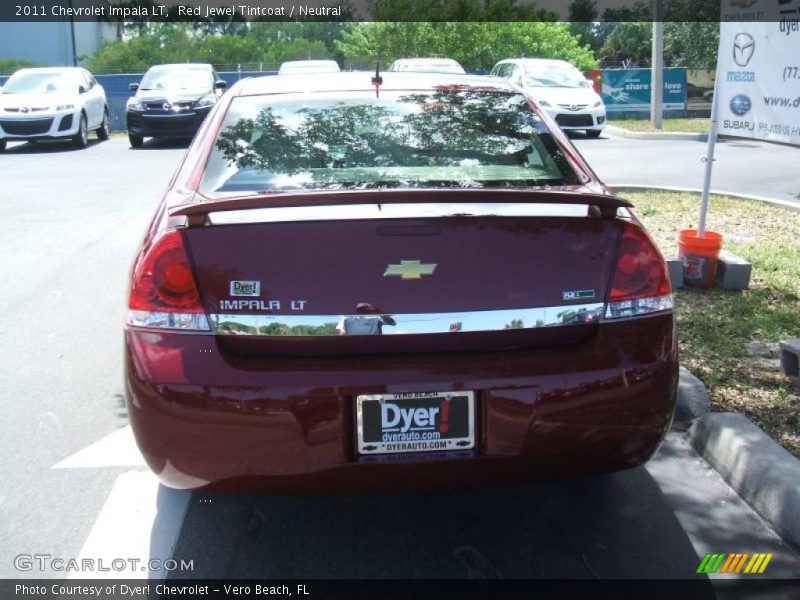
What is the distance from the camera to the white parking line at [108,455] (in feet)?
13.4

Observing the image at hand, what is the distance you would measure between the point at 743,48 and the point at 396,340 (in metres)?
4.78

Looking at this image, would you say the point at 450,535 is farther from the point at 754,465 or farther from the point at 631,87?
the point at 631,87

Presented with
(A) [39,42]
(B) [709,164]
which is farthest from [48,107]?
(A) [39,42]

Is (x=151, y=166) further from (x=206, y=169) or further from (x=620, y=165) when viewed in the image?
(x=206, y=169)

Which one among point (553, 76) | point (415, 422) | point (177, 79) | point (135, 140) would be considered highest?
point (553, 76)

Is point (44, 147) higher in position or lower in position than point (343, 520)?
lower

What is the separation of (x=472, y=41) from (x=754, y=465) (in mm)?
30872

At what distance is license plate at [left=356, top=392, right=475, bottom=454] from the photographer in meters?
2.88

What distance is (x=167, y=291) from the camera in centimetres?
297

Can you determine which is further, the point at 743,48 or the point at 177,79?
the point at 177,79

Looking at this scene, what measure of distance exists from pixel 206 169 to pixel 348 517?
1476 mm

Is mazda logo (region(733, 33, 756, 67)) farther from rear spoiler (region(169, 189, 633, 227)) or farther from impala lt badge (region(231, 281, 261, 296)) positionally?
impala lt badge (region(231, 281, 261, 296))

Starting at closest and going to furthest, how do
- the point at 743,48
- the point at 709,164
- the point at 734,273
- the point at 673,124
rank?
the point at 734,273
the point at 743,48
the point at 709,164
the point at 673,124

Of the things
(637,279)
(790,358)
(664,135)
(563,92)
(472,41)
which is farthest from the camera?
(472,41)
